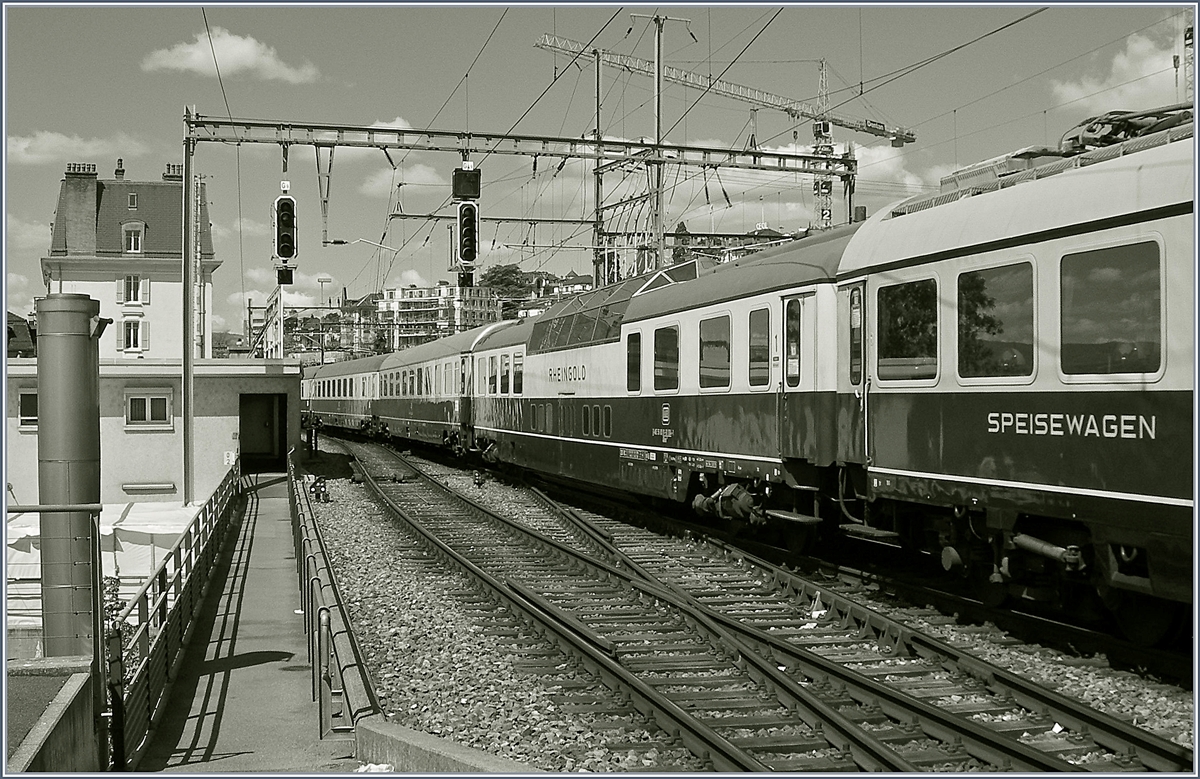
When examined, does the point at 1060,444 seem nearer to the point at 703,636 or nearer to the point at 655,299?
the point at 703,636

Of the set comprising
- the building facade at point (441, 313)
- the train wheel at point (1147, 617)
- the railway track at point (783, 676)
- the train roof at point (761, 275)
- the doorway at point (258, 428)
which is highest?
the building facade at point (441, 313)

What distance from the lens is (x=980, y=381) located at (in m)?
9.05

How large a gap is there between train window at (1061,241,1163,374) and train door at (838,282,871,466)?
2688 millimetres

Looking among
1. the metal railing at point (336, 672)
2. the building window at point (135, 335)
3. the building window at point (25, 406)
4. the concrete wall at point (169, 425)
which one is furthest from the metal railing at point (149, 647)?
the building window at point (135, 335)

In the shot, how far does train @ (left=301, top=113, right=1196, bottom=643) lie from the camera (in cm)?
741

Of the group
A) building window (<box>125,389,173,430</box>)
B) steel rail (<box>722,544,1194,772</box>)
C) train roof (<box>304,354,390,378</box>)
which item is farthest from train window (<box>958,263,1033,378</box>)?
train roof (<box>304,354,390,378</box>)

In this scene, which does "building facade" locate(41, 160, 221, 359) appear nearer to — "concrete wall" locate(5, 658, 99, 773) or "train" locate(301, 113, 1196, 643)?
"train" locate(301, 113, 1196, 643)

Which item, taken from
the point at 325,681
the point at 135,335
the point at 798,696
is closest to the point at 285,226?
the point at 325,681

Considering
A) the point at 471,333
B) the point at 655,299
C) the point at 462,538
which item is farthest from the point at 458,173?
the point at 471,333

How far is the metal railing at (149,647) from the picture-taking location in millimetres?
8062

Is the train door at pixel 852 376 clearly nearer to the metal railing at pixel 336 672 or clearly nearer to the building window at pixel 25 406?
the metal railing at pixel 336 672

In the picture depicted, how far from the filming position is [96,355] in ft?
31.5

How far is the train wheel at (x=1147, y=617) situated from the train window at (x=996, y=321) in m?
1.82

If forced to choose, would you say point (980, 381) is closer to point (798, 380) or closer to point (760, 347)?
point (798, 380)
